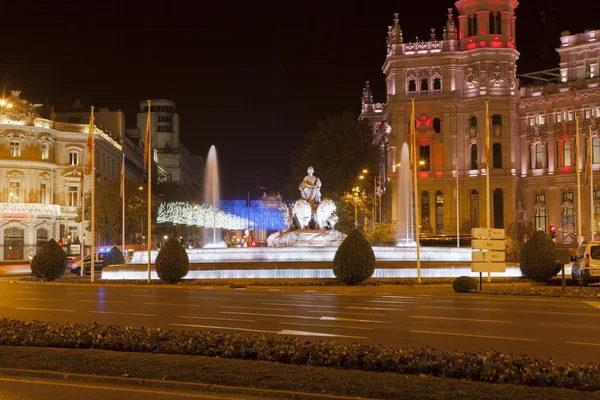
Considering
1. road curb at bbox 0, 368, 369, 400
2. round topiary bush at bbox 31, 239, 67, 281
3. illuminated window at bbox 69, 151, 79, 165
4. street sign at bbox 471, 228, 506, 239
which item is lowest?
road curb at bbox 0, 368, 369, 400

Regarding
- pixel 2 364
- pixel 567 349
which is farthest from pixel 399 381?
pixel 2 364

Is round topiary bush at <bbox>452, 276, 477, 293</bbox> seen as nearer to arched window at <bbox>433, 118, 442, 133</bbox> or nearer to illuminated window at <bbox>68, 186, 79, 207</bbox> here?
arched window at <bbox>433, 118, 442, 133</bbox>

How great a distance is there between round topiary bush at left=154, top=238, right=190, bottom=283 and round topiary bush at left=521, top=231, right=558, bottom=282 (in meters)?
16.7

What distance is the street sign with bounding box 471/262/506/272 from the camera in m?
32.0

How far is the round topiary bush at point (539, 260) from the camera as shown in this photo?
37750 mm

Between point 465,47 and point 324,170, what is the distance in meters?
21.9

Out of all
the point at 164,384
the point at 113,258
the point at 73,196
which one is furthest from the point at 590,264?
the point at 73,196

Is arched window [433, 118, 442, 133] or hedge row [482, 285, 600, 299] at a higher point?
arched window [433, 118, 442, 133]

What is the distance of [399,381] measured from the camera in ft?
39.3

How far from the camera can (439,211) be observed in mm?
93062

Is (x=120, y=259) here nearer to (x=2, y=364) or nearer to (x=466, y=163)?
(x=2, y=364)

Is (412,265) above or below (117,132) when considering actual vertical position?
below

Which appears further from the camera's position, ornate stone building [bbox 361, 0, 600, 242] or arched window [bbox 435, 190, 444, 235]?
arched window [bbox 435, 190, 444, 235]

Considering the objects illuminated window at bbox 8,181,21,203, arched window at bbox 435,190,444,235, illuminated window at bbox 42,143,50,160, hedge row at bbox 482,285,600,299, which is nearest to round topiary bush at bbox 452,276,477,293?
hedge row at bbox 482,285,600,299
